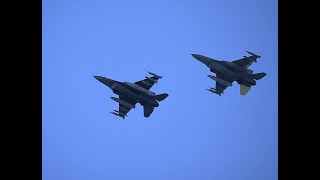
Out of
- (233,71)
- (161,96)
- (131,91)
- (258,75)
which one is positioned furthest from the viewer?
(233,71)

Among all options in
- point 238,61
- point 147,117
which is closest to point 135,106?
point 147,117

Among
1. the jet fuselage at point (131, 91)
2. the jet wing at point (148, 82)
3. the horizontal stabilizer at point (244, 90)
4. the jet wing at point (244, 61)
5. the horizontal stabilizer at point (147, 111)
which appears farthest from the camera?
the horizontal stabilizer at point (244, 90)

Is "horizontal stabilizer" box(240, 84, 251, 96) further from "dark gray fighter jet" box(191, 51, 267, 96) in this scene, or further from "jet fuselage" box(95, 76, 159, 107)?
"jet fuselage" box(95, 76, 159, 107)

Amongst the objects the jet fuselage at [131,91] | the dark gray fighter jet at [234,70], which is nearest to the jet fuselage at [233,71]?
the dark gray fighter jet at [234,70]

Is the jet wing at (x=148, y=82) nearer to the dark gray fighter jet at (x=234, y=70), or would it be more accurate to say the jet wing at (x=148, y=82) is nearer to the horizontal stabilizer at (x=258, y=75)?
the dark gray fighter jet at (x=234, y=70)

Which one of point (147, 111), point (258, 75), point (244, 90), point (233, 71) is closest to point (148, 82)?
point (147, 111)

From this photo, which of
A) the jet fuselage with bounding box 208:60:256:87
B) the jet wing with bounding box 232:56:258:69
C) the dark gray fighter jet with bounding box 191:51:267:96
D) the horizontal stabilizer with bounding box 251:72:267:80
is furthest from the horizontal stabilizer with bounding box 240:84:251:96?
the jet wing with bounding box 232:56:258:69

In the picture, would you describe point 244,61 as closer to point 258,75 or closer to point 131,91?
point 258,75

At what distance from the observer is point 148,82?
62.2 meters

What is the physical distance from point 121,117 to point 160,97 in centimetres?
760

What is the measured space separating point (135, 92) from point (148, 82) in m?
2.65

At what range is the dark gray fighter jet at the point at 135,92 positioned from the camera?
5988cm

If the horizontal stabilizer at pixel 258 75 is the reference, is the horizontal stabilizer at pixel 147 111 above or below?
below

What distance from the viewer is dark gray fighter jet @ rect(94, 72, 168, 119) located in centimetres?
5988
